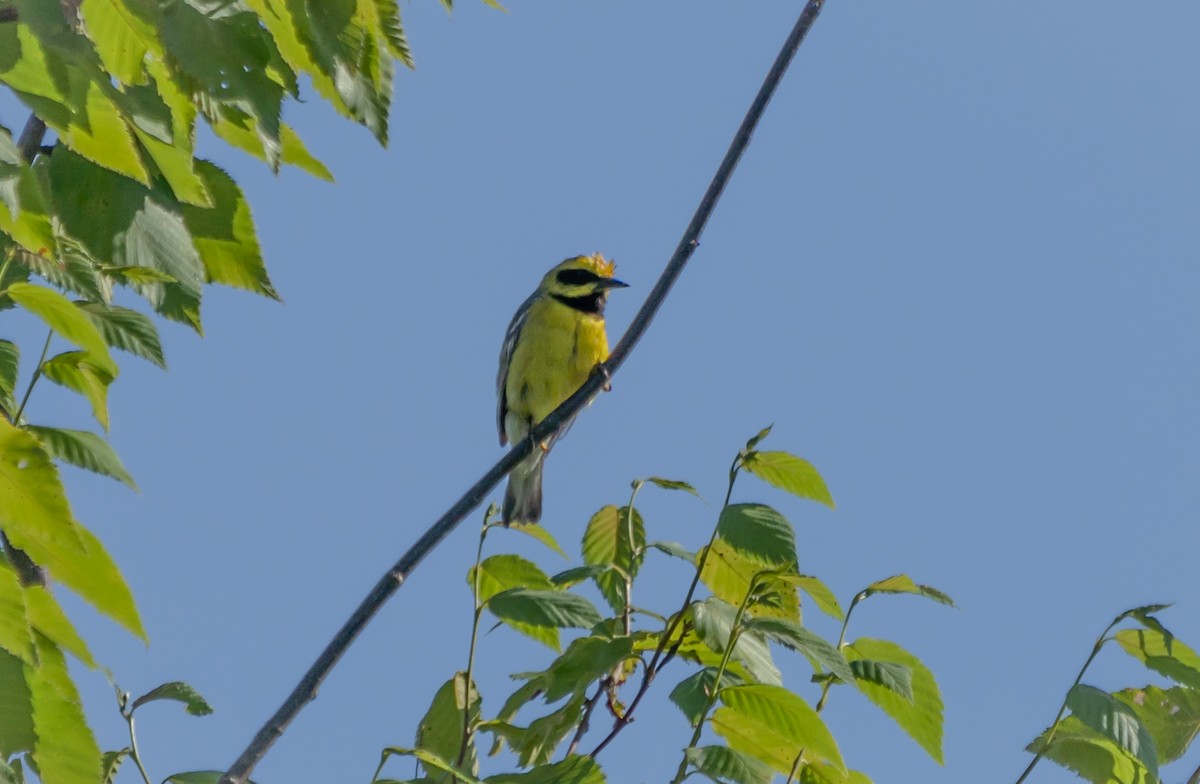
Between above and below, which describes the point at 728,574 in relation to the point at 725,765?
above

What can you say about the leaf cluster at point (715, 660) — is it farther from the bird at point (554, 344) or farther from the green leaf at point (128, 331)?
the bird at point (554, 344)

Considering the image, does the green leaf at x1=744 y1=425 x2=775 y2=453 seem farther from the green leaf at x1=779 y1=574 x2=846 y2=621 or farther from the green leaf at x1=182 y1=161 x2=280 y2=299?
the green leaf at x1=182 y1=161 x2=280 y2=299

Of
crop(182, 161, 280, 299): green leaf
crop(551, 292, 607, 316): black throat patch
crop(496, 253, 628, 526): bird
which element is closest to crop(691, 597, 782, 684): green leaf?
crop(182, 161, 280, 299): green leaf

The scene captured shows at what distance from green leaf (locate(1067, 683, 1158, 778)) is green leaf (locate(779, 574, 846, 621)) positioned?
48 centimetres

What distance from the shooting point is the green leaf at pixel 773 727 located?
2564 millimetres

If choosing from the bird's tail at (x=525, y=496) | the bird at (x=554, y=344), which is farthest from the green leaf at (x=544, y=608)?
the bird's tail at (x=525, y=496)

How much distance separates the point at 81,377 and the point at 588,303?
5.98 meters

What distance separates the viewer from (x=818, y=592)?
2.81 metres

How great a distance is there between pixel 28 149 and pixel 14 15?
55cm

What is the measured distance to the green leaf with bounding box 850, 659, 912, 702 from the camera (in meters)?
2.74

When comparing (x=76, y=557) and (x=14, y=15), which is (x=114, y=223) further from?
(x=76, y=557)

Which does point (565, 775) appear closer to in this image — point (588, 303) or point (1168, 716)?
point (1168, 716)

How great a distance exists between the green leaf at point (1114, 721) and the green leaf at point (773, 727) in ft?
1.57

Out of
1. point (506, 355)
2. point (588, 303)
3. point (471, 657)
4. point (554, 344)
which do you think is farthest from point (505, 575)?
point (506, 355)
